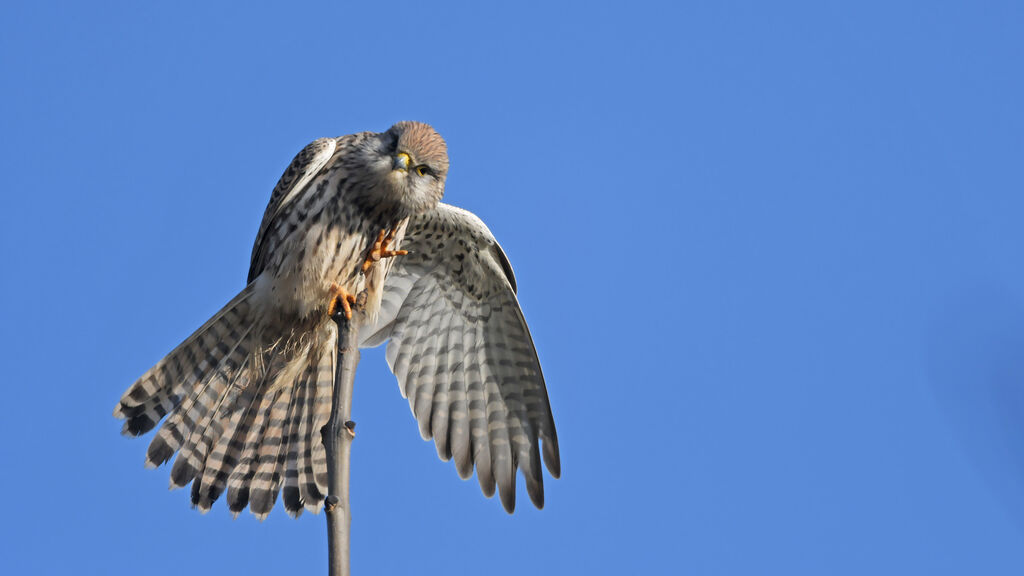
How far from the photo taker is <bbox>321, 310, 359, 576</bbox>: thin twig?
7.14 feet

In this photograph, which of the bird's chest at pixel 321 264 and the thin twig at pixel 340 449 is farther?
the bird's chest at pixel 321 264

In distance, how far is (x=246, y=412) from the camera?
4.44 meters

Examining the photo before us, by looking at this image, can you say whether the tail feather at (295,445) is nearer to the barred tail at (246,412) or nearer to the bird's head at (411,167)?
the barred tail at (246,412)

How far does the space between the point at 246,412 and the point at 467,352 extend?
3.61 ft

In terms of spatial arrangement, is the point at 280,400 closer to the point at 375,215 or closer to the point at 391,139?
the point at 375,215

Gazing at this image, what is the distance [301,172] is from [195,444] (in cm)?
118

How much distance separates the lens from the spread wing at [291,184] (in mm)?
4414

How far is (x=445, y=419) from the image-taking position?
480 cm

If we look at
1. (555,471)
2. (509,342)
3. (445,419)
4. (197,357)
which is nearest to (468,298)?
(509,342)

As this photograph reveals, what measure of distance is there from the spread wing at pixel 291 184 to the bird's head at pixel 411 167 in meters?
0.26

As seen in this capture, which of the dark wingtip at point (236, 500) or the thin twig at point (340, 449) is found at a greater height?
the dark wingtip at point (236, 500)

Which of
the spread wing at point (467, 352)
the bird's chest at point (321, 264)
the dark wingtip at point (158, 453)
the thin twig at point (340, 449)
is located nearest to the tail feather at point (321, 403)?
the bird's chest at point (321, 264)

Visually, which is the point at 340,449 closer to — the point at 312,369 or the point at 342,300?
the point at 342,300

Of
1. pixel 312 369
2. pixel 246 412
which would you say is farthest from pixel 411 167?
pixel 246 412
